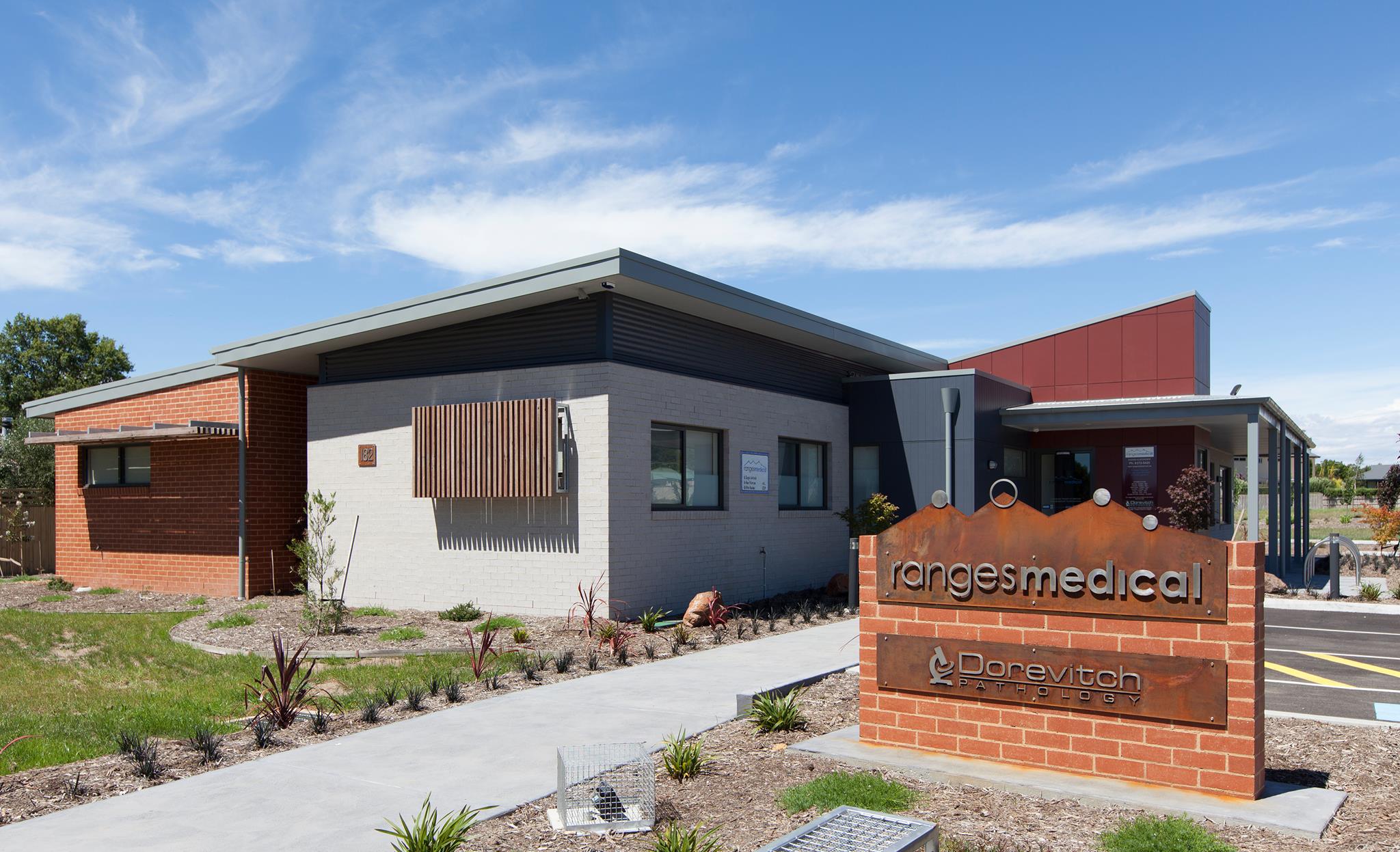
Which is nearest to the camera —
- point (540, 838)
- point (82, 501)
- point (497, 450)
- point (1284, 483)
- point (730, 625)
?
point (540, 838)

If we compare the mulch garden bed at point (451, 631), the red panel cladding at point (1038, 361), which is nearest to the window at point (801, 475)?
the mulch garden bed at point (451, 631)

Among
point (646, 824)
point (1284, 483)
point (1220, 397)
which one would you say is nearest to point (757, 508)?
point (1220, 397)

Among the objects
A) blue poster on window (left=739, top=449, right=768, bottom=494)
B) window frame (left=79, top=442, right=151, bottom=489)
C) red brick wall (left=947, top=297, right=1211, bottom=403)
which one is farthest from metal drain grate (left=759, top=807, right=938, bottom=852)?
red brick wall (left=947, top=297, right=1211, bottom=403)

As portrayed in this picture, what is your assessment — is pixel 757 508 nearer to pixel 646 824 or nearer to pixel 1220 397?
pixel 1220 397

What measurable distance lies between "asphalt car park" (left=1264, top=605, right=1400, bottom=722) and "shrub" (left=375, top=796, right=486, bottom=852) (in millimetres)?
6113

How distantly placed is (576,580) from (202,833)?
889cm

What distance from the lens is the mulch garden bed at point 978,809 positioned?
5.20m

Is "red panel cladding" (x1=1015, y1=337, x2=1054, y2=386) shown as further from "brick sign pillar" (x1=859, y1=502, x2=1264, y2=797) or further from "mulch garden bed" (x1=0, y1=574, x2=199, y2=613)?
"brick sign pillar" (x1=859, y1=502, x2=1264, y2=797)

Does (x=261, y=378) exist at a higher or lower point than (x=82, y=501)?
higher

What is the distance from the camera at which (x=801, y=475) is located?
1914 cm

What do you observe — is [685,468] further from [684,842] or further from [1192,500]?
[1192,500]

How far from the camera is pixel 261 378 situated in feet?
61.5

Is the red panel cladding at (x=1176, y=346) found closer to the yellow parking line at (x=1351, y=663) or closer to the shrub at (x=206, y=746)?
the yellow parking line at (x=1351, y=663)

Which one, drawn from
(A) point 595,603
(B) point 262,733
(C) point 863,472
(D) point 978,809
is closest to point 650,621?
(A) point 595,603
